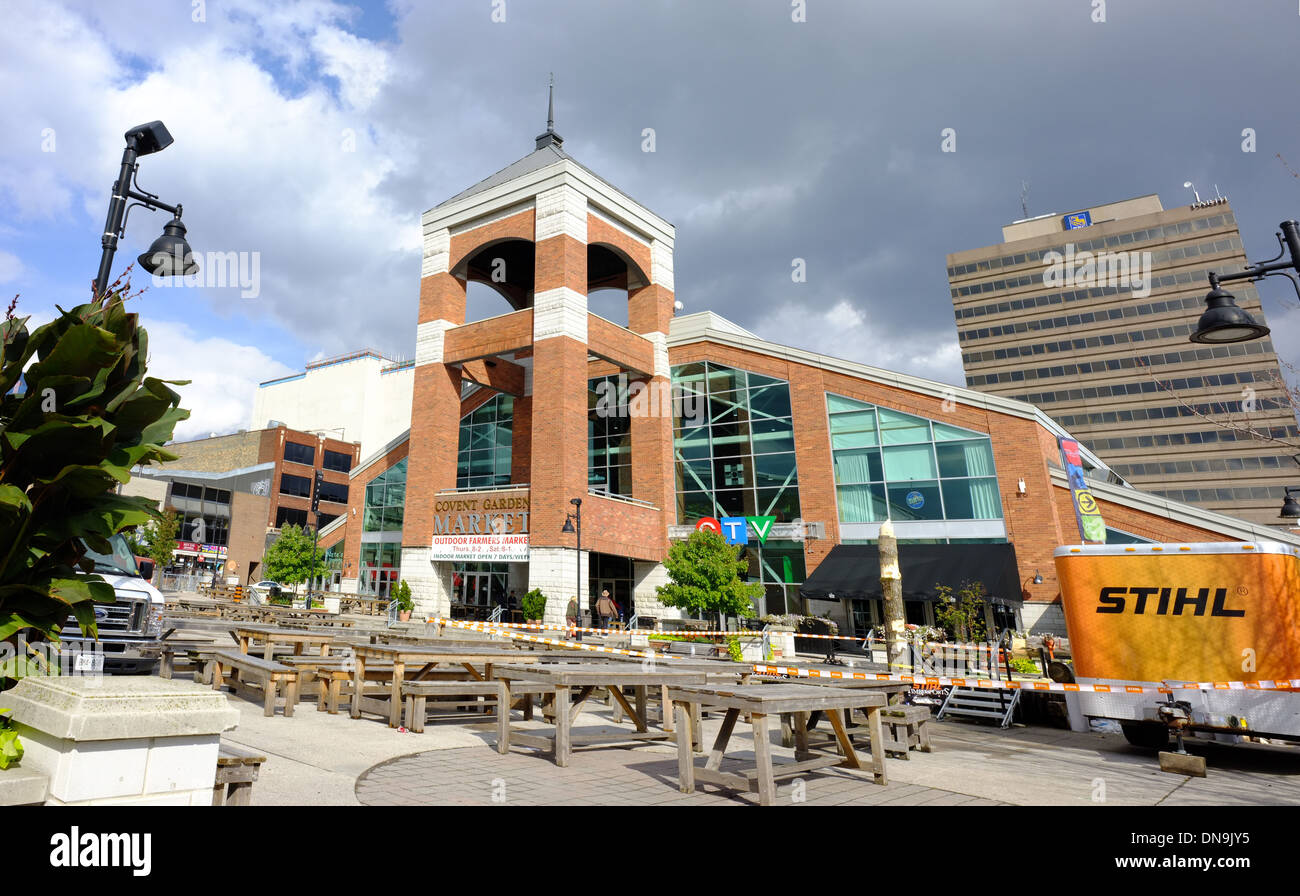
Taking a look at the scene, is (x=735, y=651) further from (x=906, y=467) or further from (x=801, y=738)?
(x=906, y=467)

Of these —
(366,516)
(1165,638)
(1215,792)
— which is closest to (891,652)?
(1165,638)

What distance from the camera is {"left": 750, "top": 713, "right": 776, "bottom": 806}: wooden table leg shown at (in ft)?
17.7

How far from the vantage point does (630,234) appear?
35.2 metres

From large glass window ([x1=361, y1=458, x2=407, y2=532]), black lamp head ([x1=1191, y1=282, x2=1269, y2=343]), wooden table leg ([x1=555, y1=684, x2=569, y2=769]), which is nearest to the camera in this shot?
wooden table leg ([x1=555, y1=684, x2=569, y2=769])

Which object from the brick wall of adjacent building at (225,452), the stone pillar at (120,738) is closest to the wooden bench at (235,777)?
the stone pillar at (120,738)

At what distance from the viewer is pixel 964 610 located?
2044 cm

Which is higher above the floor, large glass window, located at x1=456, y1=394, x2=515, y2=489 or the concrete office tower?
the concrete office tower

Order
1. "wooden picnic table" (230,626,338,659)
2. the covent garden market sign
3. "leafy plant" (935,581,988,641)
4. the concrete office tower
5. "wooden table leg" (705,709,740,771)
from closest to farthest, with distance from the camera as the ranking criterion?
"wooden table leg" (705,709,740,771)
"wooden picnic table" (230,626,338,659)
"leafy plant" (935,581,988,641)
the covent garden market sign
the concrete office tower

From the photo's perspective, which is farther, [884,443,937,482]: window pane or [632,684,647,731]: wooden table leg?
[884,443,937,482]: window pane

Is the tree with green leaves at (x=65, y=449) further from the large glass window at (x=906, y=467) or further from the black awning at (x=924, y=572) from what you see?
the large glass window at (x=906, y=467)

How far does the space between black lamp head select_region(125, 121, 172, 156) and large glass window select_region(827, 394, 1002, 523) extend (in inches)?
1034

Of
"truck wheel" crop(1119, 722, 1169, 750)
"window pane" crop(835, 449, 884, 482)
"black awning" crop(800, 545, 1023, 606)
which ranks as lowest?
"truck wheel" crop(1119, 722, 1169, 750)

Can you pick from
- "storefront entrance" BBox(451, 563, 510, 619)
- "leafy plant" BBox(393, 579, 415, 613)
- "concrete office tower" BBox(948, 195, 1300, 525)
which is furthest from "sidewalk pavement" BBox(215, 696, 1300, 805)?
"concrete office tower" BBox(948, 195, 1300, 525)

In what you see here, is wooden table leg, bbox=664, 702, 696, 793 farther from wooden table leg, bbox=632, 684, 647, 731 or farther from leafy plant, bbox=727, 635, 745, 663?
leafy plant, bbox=727, 635, 745, 663
